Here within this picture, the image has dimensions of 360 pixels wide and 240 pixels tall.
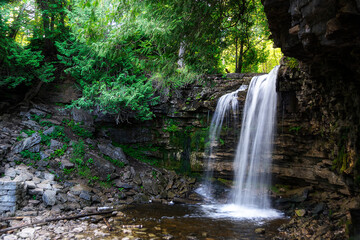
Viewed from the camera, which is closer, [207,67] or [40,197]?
[207,67]

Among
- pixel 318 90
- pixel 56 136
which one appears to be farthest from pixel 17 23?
pixel 318 90

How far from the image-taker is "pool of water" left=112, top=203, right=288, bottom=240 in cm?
628

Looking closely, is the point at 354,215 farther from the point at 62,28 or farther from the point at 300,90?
the point at 62,28

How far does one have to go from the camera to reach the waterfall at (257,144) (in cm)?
947

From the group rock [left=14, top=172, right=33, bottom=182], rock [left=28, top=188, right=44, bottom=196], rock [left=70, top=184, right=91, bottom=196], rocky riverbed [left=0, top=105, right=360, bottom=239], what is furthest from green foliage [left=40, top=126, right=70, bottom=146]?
rock [left=28, top=188, right=44, bottom=196]

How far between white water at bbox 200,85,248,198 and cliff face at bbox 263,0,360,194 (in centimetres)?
219

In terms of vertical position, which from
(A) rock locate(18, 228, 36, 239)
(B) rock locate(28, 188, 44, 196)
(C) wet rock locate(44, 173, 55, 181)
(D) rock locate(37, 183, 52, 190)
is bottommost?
(A) rock locate(18, 228, 36, 239)

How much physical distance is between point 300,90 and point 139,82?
21.8 ft

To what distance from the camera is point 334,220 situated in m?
6.73

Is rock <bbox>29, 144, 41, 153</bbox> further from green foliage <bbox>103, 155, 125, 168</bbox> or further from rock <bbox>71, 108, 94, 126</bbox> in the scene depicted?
rock <bbox>71, 108, 94, 126</bbox>

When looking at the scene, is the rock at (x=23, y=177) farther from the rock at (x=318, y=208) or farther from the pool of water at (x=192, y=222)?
the rock at (x=318, y=208)

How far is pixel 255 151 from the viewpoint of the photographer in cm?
995

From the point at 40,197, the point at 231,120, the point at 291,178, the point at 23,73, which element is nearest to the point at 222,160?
the point at 231,120

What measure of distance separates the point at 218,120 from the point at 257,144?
7.15ft
